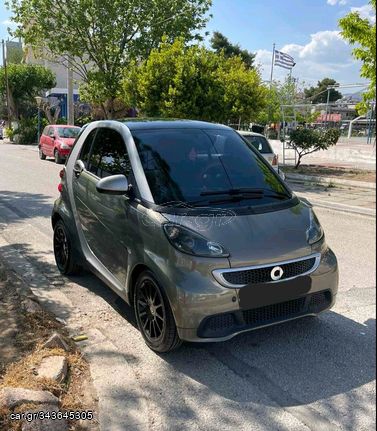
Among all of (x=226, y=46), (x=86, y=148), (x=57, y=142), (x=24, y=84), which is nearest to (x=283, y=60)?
(x=57, y=142)

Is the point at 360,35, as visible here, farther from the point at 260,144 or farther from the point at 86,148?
the point at 86,148

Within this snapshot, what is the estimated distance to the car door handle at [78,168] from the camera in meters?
4.93

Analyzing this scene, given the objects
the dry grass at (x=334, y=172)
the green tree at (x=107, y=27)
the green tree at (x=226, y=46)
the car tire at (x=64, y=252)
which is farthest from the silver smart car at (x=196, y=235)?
the green tree at (x=226, y=46)

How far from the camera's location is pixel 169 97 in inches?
593

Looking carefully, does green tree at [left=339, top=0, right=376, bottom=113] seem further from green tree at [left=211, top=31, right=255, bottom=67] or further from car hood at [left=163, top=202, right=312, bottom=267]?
green tree at [left=211, top=31, right=255, bottom=67]

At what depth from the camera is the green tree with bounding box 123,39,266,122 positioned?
14984mm

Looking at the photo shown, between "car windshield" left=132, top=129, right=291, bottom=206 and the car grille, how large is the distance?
0.85 m

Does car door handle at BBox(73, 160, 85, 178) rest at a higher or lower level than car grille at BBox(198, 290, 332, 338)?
higher

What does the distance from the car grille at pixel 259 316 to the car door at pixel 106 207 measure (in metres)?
0.97

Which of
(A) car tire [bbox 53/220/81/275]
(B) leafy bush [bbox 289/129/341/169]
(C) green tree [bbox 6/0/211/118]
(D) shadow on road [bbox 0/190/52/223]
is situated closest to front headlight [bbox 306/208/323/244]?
(A) car tire [bbox 53/220/81/275]

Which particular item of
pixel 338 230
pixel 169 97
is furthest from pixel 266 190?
pixel 169 97

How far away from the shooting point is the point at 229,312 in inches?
127

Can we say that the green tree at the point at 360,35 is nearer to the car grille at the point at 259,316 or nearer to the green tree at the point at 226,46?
the car grille at the point at 259,316

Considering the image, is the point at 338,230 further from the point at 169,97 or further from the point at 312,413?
the point at 169,97
